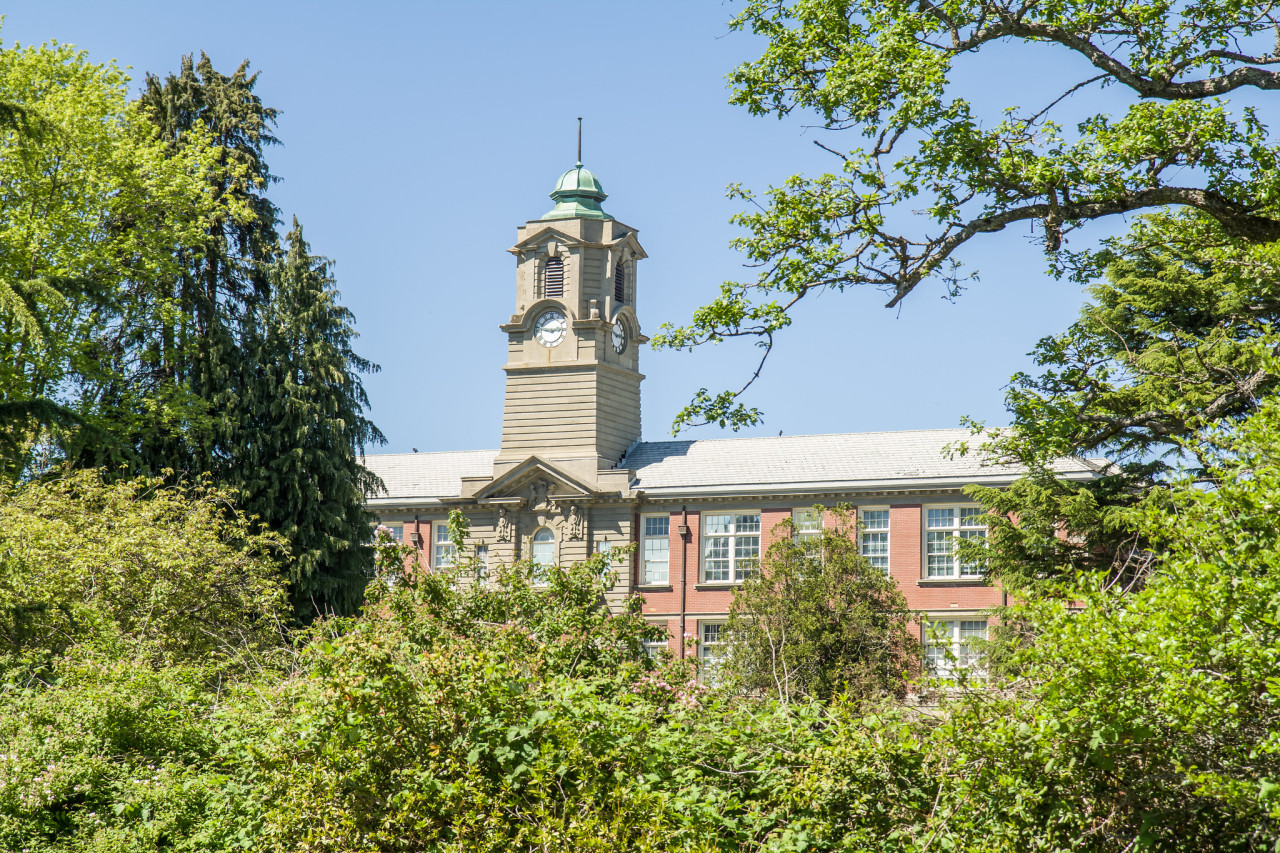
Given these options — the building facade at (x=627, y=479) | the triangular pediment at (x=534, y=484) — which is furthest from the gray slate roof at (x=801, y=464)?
the triangular pediment at (x=534, y=484)

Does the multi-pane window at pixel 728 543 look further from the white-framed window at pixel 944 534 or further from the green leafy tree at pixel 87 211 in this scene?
the green leafy tree at pixel 87 211

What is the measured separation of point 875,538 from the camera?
136 feet

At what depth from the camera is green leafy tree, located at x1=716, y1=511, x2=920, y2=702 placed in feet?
87.5

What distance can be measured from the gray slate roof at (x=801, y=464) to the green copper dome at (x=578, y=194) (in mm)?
8778

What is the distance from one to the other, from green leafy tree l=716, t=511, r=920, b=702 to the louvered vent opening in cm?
2100

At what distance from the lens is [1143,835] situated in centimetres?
857

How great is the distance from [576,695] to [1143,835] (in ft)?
13.1

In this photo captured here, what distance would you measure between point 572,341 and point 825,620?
870 inches

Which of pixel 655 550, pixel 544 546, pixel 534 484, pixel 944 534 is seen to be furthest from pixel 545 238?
pixel 944 534

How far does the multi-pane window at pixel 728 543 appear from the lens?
4278 centimetres

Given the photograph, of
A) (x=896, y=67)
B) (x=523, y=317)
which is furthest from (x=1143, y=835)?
(x=523, y=317)

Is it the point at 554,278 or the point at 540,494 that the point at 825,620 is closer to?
the point at 540,494

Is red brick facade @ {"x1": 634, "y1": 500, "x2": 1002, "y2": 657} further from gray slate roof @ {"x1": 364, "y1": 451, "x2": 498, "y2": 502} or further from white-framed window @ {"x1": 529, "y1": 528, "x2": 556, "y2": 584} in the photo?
gray slate roof @ {"x1": 364, "y1": 451, "x2": 498, "y2": 502}

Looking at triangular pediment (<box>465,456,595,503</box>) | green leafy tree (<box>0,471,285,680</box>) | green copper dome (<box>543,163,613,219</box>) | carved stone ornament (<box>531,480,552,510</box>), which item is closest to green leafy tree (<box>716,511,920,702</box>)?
green leafy tree (<box>0,471,285,680</box>)
